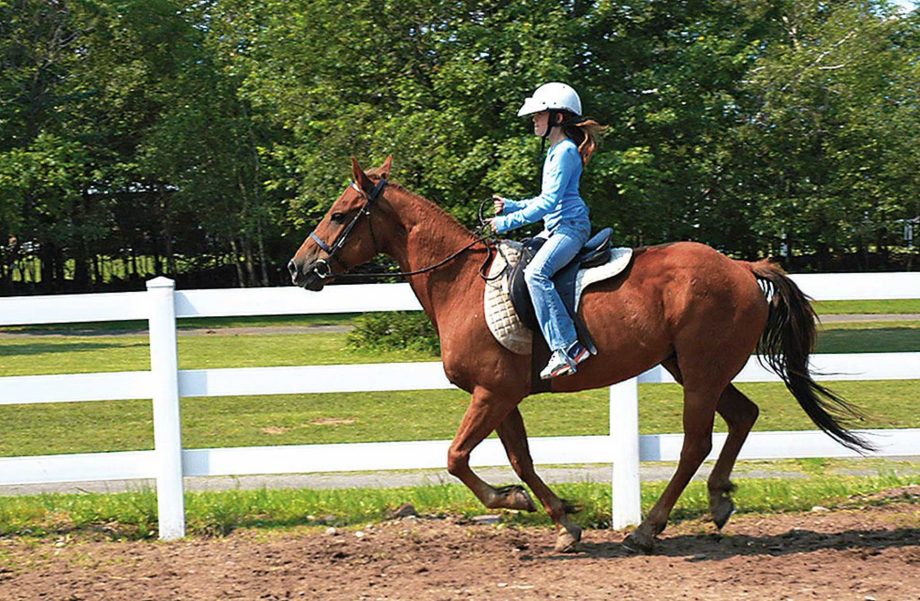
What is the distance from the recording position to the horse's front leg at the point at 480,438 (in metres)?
6.35

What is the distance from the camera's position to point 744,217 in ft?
74.9

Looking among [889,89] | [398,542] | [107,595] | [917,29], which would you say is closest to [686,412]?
[398,542]

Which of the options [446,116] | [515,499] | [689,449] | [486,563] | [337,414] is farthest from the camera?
[446,116]

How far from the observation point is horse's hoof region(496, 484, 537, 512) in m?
6.46

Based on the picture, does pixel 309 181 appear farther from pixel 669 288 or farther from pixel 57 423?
pixel 669 288

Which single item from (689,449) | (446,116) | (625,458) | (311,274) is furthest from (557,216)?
(446,116)

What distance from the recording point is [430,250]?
6.74m

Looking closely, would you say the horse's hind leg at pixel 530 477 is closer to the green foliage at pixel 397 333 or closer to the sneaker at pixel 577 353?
the sneaker at pixel 577 353

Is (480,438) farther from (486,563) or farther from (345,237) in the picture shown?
(345,237)

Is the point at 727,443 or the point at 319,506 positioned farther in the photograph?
the point at 319,506

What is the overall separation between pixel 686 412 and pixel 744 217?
1715cm

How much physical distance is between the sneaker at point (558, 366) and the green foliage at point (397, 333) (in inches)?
493

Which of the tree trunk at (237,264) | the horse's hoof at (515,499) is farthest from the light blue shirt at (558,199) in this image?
the tree trunk at (237,264)

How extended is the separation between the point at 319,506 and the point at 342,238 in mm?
2107
